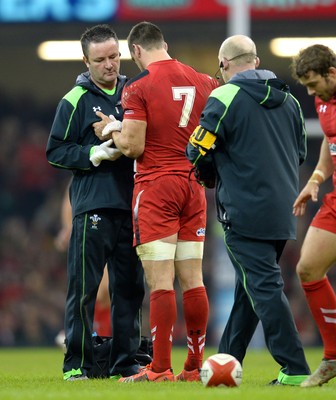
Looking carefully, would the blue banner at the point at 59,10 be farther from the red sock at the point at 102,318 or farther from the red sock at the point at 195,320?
the red sock at the point at 195,320

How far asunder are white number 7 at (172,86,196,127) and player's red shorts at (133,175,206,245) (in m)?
0.39

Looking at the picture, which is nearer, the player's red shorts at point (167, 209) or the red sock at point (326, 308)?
the red sock at point (326, 308)

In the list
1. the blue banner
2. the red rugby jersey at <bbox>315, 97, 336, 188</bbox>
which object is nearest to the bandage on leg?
the red rugby jersey at <bbox>315, 97, 336, 188</bbox>

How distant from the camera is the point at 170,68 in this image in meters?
7.60

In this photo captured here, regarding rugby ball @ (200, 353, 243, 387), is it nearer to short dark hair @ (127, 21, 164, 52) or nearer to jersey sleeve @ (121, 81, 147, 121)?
jersey sleeve @ (121, 81, 147, 121)

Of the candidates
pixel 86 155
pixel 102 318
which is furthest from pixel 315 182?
pixel 102 318

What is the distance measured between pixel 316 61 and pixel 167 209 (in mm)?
1443

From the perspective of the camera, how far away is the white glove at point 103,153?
769 centimetres

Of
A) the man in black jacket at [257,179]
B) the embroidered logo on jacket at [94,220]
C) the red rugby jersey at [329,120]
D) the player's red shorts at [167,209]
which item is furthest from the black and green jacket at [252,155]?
the embroidered logo on jacket at [94,220]

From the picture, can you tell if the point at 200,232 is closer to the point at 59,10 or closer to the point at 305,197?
the point at 305,197

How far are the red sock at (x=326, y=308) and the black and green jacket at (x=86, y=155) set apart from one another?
5.51 ft

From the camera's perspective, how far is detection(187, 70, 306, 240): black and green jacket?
696 centimetres

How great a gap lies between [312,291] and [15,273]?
40.6ft

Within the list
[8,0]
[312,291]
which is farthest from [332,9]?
[312,291]
